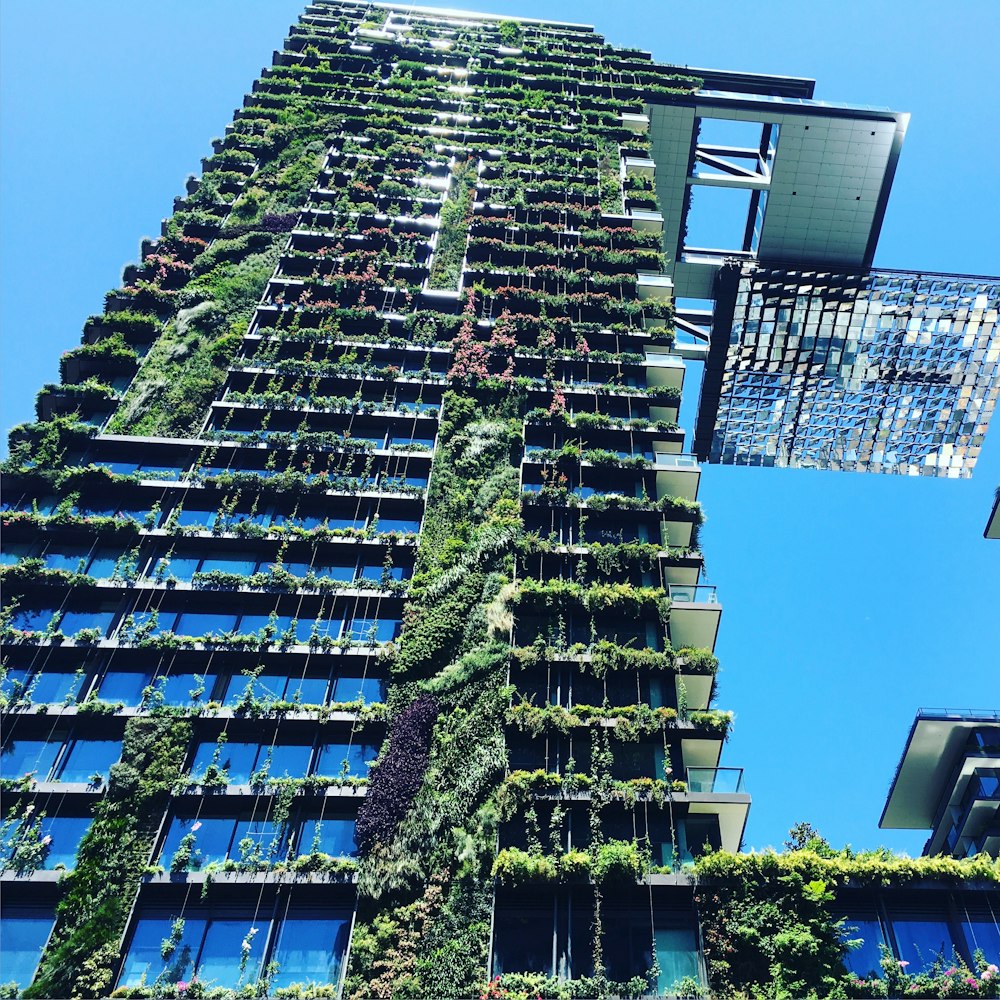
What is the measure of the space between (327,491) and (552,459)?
10234 mm

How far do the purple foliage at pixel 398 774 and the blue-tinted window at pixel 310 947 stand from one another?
2448mm

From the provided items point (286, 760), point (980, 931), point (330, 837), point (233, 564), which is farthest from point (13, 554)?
point (980, 931)

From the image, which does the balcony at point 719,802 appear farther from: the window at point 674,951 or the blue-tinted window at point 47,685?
the blue-tinted window at point 47,685

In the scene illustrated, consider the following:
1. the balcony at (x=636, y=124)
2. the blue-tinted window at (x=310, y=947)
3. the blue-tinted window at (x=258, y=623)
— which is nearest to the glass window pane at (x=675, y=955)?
the blue-tinted window at (x=310, y=947)

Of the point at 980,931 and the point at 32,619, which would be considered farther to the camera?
the point at 32,619

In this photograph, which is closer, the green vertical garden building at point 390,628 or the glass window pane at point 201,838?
the green vertical garden building at point 390,628

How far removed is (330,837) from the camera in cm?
3062

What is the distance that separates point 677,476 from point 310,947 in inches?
963

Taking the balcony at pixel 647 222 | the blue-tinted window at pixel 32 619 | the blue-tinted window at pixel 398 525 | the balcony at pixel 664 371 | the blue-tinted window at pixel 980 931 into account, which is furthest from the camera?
the balcony at pixel 647 222

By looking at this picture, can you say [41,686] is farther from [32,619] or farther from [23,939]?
[23,939]

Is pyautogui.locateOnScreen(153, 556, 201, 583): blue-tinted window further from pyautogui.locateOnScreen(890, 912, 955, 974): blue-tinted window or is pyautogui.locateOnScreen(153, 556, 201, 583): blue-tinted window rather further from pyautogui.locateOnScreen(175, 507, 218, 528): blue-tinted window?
pyautogui.locateOnScreen(890, 912, 955, 974): blue-tinted window

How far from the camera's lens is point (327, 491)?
39750 millimetres

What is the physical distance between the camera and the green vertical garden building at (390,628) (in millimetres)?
28188

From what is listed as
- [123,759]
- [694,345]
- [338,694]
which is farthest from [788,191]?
[123,759]
